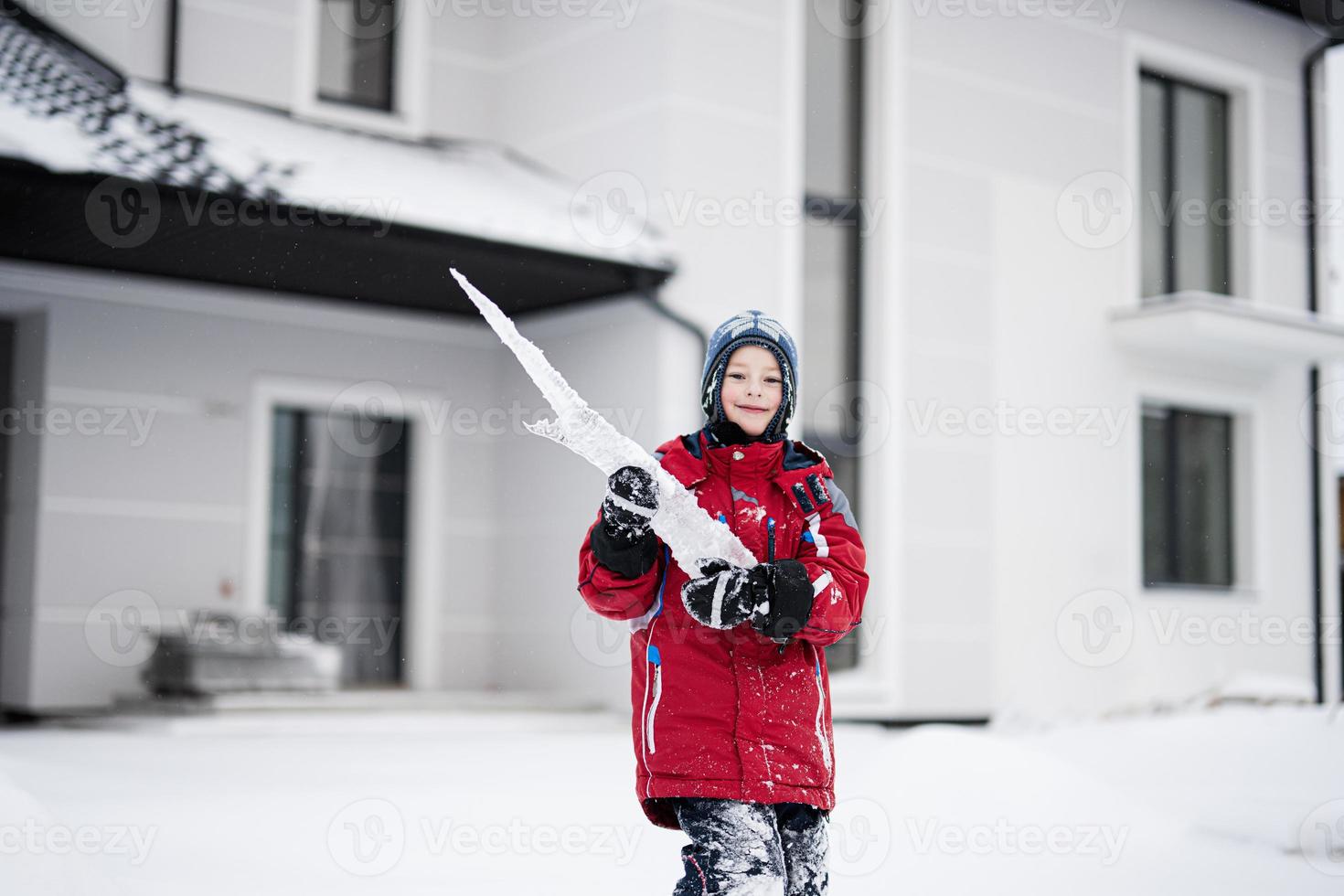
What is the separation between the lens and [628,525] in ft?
8.84

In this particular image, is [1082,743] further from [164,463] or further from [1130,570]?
[164,463]

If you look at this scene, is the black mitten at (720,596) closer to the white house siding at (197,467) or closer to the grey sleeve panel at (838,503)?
the grey sleeve panel at (838,503)

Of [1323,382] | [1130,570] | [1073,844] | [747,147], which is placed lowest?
[1073,844]

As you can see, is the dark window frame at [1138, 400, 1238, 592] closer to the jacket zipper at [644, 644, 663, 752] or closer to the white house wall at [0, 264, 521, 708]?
the white house wall at [0, 264, 521, 708]

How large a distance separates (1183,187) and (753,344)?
12233 mm

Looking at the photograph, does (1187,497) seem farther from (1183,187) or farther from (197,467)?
(197,467)

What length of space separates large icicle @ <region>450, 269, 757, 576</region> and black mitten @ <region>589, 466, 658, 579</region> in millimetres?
28

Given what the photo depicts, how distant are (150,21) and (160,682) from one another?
4.55 m

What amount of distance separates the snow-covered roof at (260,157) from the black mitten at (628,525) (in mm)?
6091

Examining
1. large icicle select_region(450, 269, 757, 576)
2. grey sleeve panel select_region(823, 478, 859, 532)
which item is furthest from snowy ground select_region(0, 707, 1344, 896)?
large icicle select_region(450, 269, 757, 576)

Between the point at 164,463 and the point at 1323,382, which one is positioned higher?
the point at 1323,382

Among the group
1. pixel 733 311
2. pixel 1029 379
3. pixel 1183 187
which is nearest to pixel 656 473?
pixel 733 311

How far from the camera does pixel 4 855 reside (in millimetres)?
4230

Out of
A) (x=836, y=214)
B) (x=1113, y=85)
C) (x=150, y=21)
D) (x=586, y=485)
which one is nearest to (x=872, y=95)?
(x=836, y=214)
